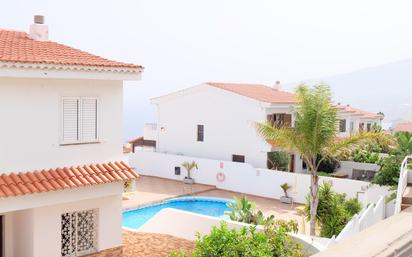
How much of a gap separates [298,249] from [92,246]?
6326 millimetres

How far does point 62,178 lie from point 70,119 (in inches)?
69.8

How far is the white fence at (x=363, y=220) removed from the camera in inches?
544

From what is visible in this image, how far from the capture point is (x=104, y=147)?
1511 centimetres

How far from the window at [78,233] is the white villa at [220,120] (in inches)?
827

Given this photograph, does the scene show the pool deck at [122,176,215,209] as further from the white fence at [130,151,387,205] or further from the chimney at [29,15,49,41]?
the chimney at [29,15,49,41]

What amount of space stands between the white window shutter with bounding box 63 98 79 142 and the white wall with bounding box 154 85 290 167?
21.8 m

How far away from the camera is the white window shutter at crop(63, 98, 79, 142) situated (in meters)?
14.1

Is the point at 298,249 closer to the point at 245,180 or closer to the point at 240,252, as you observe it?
the point at 240,252

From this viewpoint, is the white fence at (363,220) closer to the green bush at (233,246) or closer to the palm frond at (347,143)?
the green bush at (233,246)

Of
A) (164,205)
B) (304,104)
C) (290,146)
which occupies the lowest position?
(164,205)

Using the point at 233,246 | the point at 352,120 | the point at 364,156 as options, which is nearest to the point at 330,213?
the point at 233,246

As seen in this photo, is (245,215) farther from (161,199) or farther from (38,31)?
(161,199)

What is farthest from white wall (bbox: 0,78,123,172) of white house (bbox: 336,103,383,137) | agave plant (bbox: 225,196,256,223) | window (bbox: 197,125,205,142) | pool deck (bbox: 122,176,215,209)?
white house (bbox: 336,103,383,137)

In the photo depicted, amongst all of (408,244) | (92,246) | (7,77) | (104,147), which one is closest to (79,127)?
(104,147)
